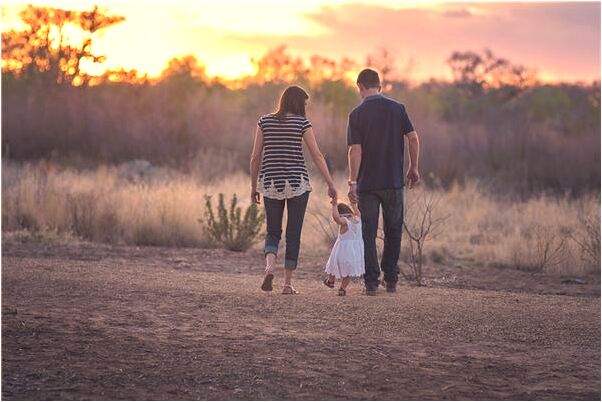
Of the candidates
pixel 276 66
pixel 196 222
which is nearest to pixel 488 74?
pixel 276 66

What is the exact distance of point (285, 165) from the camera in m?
9.70

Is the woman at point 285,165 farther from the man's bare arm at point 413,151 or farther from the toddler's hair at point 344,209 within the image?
the man's bare arm at point 413,151

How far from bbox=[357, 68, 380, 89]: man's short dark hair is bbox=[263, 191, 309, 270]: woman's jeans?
1113 millimetres

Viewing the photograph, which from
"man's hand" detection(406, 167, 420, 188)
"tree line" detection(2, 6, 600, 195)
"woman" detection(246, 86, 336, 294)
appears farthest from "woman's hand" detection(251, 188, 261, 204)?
"tree line" detection(2, 6, 600, 195)

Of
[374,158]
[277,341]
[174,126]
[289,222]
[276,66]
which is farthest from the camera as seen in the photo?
[276,66]

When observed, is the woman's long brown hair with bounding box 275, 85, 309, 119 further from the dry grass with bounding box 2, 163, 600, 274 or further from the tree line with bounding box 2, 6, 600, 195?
the tree line with bounding box 2, 6, 600, 195

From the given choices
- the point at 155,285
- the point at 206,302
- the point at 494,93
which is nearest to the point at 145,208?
the point at 155,285

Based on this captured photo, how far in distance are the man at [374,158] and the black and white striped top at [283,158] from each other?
558 mm

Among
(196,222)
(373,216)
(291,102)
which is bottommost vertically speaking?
(196,222)

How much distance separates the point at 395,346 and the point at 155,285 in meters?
3.35

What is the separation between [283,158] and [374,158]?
87cm

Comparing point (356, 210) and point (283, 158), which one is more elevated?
point (283, 158)

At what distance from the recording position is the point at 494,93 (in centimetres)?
5381

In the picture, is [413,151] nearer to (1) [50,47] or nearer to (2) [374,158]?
(2) [374,158]
